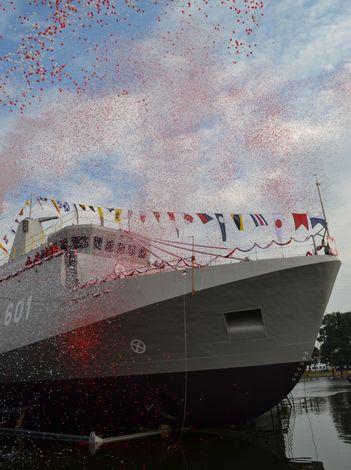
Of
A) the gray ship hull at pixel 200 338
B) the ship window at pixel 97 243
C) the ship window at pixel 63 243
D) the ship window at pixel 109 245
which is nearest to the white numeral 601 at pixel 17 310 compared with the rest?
the ship window at pixel 63 243

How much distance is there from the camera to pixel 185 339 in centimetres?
1403

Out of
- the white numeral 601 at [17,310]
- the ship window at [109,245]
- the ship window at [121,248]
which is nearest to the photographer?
the white numeral 601 at [17,310]

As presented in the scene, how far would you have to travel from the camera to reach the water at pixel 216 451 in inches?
413

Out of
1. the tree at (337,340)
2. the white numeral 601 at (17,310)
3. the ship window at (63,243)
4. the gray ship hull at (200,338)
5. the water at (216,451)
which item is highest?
the tree at (337,340)

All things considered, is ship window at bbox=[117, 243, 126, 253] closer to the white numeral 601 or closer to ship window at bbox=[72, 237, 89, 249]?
ship window at bbox=[72, 237, 89, 249]

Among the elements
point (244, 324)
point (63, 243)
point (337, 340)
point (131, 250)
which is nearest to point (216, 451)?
point (244, 324)

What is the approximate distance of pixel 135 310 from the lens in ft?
46.9

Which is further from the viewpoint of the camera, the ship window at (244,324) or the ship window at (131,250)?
the ship window at (131,250)

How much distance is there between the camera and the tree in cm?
8250

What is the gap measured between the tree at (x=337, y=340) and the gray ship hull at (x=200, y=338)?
7649 centimetres

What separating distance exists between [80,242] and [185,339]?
7.00 meters

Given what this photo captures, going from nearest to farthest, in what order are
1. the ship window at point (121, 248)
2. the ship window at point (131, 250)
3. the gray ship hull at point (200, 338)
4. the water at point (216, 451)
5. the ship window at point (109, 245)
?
the water at point (216, 451)
the gray ship hull at point (200, 338)
the ship window at point (109, 245)
the ship window at point (121, 248)
the ship window at point (131, 250)

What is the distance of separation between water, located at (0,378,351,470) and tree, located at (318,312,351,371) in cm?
7337

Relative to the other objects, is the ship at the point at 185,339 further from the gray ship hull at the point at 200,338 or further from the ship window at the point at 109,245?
the ship window at the point at 109,245
